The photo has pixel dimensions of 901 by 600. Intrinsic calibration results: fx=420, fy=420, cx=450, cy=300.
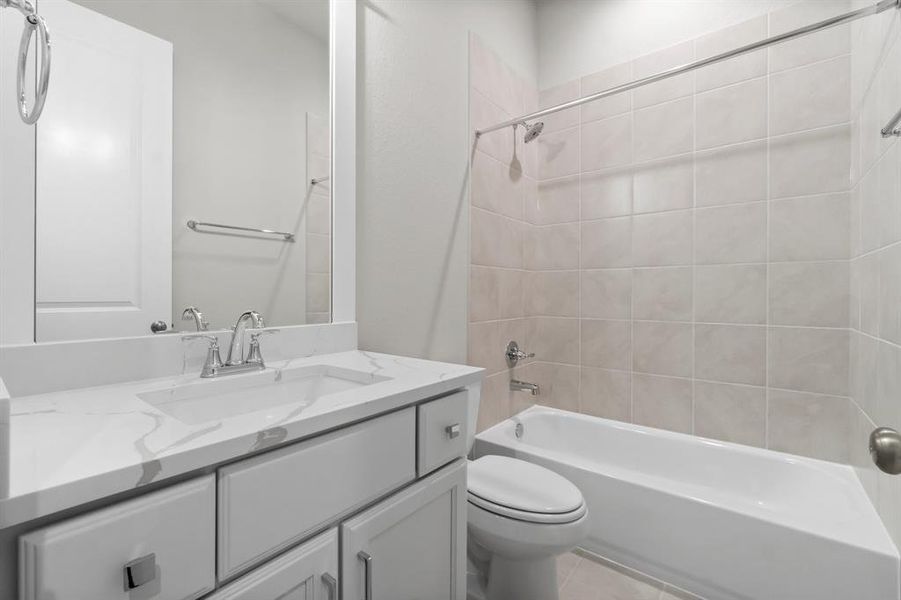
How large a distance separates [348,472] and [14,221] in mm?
793

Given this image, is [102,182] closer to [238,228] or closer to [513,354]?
[238,228]

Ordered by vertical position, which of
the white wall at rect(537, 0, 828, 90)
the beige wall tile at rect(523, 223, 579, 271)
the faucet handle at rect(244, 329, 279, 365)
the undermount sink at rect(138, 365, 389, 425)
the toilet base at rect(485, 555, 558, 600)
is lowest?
the toilet base at rect(485, 555, 558, 600)

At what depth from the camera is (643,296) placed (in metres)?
2.12

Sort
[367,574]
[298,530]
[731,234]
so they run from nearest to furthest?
1. [298,530]
2. [367,574]
3. [731,234]

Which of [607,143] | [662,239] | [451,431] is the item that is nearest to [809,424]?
[662,239]

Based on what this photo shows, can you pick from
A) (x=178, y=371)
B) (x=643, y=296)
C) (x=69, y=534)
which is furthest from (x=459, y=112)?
(x=69, y=534)

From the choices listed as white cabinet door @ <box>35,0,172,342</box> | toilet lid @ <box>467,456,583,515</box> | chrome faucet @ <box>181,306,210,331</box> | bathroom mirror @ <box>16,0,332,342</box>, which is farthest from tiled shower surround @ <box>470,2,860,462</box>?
white cabinet door @ <box>35,0,172,342</box>

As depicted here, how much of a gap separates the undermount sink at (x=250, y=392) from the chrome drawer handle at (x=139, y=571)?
0.29 metres

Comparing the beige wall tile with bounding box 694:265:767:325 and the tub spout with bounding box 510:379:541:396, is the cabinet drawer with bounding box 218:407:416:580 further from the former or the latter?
the beige wall tile with bounding box 694:265:767:325

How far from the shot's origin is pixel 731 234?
1.89 meters

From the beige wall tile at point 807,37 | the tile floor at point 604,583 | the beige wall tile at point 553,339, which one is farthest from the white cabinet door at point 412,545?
the beige wall tile at point 807,37

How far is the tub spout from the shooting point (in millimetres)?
2156

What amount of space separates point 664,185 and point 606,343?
2.76 feet

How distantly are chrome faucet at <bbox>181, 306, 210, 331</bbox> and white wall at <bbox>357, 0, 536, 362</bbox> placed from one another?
1.64 feet
